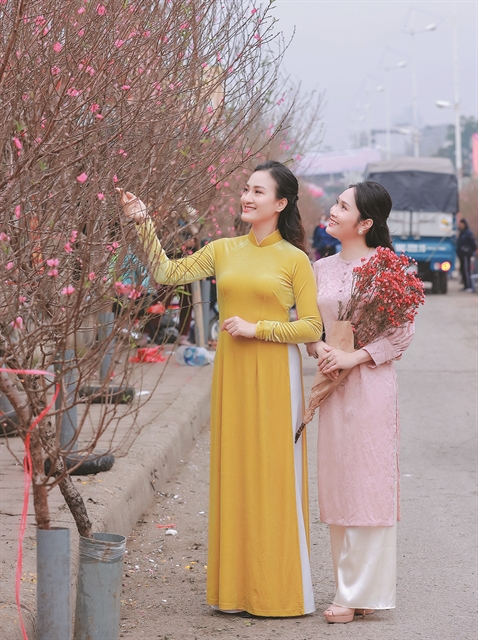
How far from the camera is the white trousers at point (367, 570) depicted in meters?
5.11

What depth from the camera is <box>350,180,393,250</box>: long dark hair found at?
207 inches

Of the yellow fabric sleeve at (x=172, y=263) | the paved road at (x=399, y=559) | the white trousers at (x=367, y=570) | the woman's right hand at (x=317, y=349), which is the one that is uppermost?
the yellow fabric sleeve at (x=172, y=263)

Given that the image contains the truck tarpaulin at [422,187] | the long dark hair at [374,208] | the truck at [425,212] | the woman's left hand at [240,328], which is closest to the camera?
the woman's left hand at [240,328]

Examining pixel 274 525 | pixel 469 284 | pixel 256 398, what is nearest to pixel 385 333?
pixel 256 398

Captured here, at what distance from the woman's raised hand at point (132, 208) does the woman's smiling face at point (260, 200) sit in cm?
68

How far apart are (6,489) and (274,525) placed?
2.44 metres

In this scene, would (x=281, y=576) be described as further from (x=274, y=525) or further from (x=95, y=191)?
(x=95, y=191)

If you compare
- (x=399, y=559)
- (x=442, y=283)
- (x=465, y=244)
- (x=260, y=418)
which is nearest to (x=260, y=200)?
(x=260, y=418)

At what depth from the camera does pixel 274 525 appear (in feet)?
16.7

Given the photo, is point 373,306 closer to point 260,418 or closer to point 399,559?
point 260,418

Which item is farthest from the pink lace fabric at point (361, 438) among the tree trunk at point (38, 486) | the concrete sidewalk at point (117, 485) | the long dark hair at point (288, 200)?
the tree trunk at point (38, 486)

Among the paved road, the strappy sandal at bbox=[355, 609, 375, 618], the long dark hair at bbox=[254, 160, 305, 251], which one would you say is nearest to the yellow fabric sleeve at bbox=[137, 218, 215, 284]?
the long dark hair at bbox=[254, 160, 305, 251]

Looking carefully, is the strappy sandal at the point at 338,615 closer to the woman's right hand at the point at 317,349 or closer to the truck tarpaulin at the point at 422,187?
the woman's right hand at the point at 317,349

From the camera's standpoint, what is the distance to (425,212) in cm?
3072
